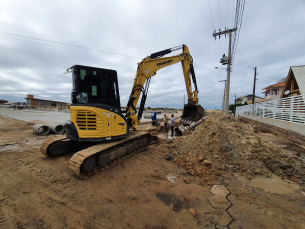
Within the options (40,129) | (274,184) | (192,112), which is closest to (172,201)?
(274,184)

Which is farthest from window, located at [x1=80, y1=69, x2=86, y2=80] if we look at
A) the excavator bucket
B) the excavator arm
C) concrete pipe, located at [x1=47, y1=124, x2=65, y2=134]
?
the excavator bucket

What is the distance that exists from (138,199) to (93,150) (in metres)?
1.89

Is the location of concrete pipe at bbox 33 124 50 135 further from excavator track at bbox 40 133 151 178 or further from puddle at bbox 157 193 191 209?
puddle at bbox 157 193 191 209

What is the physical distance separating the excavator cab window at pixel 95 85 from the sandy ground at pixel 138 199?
7.33 ft

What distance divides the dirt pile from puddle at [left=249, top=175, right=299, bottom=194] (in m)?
0.17

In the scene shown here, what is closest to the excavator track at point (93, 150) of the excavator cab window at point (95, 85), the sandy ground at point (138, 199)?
the sandy ground at point (138, 199)

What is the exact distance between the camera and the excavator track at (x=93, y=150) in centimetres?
367

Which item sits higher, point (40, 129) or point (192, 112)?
point (192, 112)

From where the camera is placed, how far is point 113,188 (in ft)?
11.0

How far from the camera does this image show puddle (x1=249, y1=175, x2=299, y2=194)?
11.1 ft

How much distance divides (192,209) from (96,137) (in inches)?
130

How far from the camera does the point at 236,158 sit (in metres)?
4.62

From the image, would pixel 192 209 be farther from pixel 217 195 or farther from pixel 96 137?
pixel 96 137

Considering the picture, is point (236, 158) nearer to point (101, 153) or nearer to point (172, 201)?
point (172, 201)
